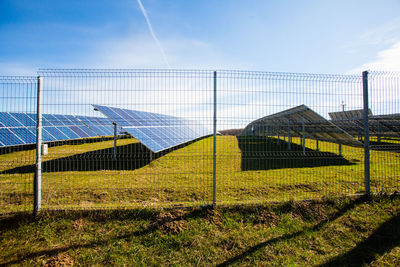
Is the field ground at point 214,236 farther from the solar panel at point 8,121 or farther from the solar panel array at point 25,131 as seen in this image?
the solar panel at point 8,121

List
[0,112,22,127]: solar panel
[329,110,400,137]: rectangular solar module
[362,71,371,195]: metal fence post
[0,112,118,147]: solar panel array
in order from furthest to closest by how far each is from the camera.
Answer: [0,112,22,127]: solar panel
[0,112,118,147]: solar panel array
[329,110,400,137]: rectangular solar module
[362,71,371,195]: metal fence post

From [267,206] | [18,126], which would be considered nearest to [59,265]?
[267,206]

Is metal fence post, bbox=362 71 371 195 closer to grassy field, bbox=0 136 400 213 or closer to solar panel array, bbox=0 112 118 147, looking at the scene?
grassy field, bbox=0 136 400 213

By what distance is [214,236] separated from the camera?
11.2ft

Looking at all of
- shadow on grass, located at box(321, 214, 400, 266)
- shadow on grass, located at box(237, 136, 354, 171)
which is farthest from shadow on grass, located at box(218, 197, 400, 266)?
shadow on grass, located at box(237, 136, 354, 171)

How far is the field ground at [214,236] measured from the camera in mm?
2965

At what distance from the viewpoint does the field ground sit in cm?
296

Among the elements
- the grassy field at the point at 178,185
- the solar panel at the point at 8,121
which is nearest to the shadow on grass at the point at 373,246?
the grassy field at the point at 178,185

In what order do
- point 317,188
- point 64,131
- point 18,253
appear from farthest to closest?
1. point 64,131
2. point 317,188
3. point 18,253

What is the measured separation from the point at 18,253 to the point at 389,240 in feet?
18.8

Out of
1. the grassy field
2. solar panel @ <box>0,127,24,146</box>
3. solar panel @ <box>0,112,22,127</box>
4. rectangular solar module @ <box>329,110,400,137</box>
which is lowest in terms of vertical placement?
the grassy field

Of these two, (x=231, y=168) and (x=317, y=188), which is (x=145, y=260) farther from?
(x=231, y=168)

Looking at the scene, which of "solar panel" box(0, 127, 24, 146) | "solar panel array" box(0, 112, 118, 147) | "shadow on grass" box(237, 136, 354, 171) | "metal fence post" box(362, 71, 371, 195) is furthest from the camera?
"solar panel array" box(0, 112, 118, 147)

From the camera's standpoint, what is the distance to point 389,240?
11.0 ft
